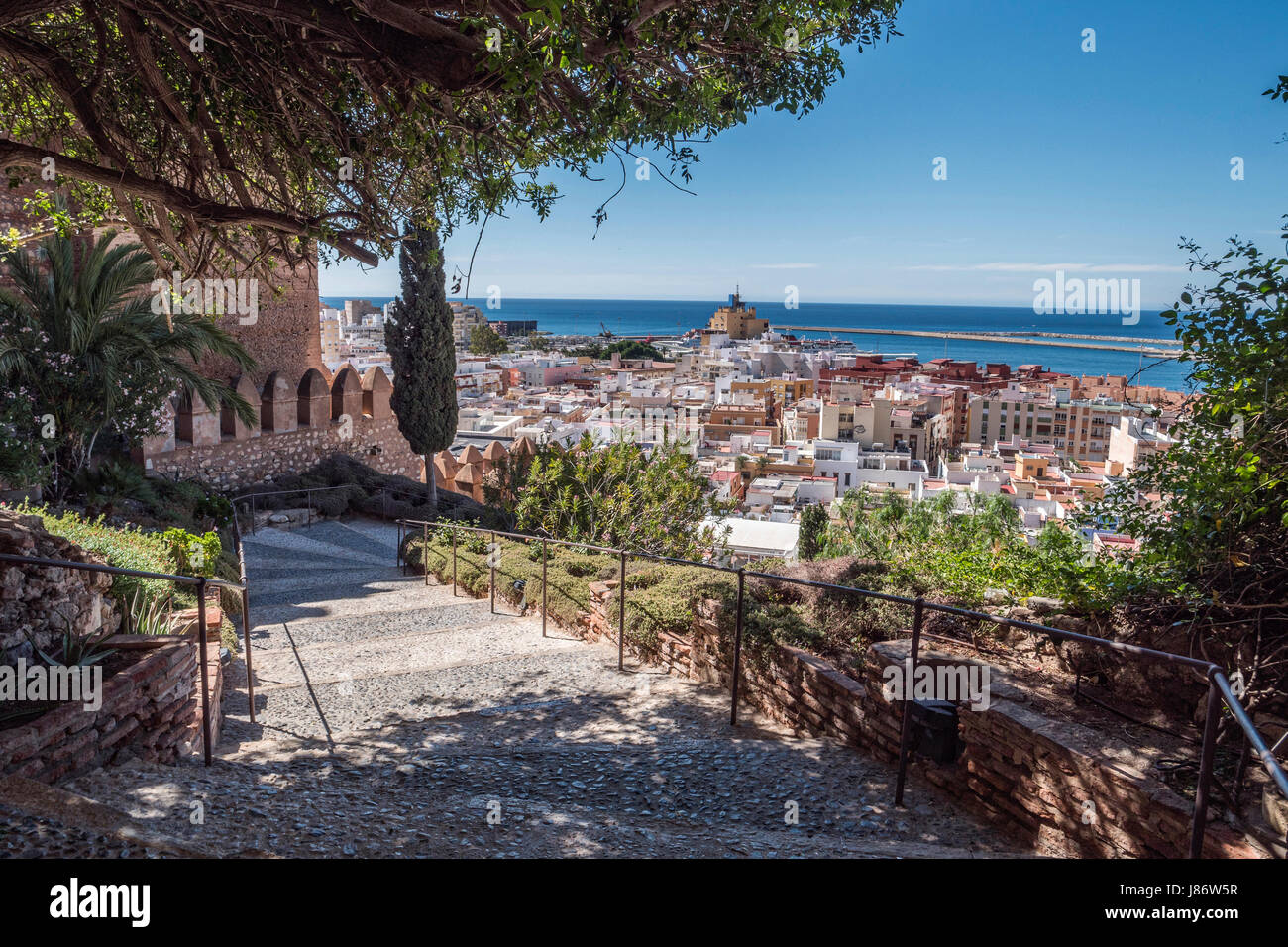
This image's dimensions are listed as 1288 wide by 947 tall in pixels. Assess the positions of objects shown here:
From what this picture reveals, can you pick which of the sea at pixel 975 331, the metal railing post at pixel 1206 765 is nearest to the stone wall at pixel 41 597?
the metal railing post at pixel 1206 765

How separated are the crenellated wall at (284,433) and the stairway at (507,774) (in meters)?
8.00

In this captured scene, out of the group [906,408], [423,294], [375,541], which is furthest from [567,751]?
[906,408]

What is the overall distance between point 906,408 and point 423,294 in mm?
27691

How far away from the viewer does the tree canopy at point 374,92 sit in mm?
3393

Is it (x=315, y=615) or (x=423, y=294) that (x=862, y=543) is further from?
(x=423, y=294)

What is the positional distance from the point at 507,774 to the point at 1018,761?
220cm

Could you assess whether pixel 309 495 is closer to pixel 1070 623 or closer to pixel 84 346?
pixel 84 346

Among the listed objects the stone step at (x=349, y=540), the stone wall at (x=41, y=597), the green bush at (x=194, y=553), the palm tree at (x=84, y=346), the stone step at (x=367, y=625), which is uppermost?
the palm tree at (x=84, y=346)

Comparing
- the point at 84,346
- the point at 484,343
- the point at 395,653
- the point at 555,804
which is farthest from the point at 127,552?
the point at 484,343

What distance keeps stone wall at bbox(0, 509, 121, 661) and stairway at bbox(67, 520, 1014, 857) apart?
2.76 ft

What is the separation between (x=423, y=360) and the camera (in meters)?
17.1

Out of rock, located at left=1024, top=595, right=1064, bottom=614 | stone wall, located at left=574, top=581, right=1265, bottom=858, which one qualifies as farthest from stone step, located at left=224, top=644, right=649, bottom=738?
rock, located at left=1024, top=595, right=1064, bottom=614

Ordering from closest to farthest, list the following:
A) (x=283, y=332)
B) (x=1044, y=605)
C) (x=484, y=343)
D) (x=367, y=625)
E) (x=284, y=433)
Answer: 1. (x=1044, y=605)
2. (x=367, y=625)
3. (x=284, y=433)
4. (x=283, y=332)
5. (x=484, y=343)

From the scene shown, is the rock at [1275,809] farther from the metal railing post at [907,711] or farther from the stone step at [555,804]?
the metal railing post at [907,711]
